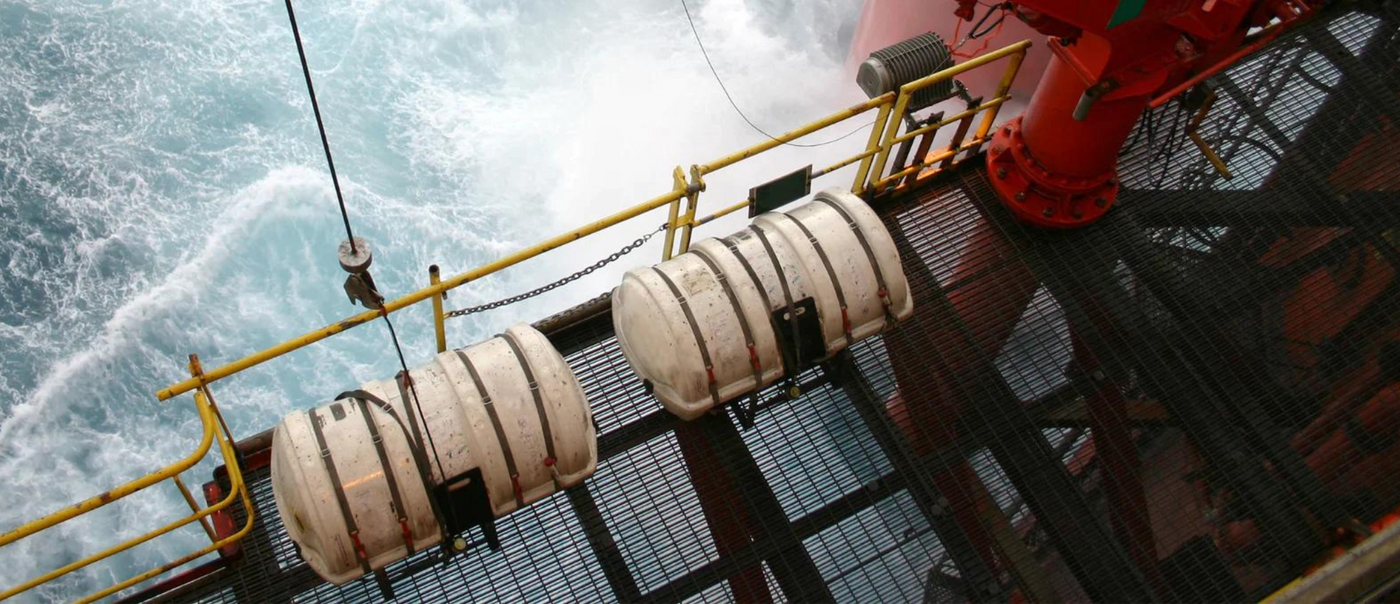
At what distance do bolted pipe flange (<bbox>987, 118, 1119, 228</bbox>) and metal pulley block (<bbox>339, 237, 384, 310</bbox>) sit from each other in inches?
201

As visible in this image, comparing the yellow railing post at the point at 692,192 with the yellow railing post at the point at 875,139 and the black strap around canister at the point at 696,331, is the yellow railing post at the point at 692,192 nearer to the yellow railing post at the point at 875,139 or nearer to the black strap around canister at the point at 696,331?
the black strap around canister at the point at 696,331

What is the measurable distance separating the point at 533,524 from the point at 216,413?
2.24 meters

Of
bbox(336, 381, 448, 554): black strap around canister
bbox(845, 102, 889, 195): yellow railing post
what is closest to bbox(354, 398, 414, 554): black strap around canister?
Answer: bbox(336, 381, 448, 554): black strap around canister

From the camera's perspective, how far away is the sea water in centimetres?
1374

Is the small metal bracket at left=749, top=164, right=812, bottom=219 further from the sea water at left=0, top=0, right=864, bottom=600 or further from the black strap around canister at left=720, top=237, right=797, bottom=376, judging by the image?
the sea water at left=0, top=0, right=864, bottom=600

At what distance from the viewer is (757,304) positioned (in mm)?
7148

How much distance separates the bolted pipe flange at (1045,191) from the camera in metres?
8.70

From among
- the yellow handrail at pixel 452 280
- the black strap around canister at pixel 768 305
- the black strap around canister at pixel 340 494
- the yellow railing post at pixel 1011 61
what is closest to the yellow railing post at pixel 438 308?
the yellow handrail at pixel 452 280

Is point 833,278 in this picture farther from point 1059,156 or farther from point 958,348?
point 1059,156

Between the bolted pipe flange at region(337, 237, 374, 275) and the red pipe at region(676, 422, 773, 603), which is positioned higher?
the bolted pipe flange at region(337, 237, 374, 275)

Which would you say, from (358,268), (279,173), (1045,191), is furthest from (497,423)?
(279,173)

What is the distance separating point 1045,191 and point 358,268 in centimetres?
537

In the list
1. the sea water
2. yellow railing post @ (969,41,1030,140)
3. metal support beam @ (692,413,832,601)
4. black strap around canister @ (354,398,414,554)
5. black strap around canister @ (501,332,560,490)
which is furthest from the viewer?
the sea water

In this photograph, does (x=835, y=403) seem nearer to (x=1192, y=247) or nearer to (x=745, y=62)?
(x=1192, y=247)
